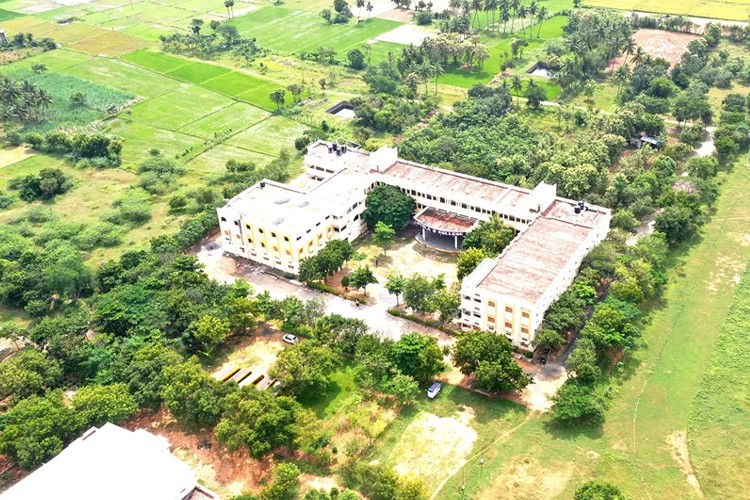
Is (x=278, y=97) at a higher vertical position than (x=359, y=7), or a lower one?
lower

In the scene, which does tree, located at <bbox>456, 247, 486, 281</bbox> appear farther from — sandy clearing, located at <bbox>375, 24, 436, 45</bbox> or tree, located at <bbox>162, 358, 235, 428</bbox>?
sandy clearing, located at <bbox>375, 24, 436, 45</bbox>

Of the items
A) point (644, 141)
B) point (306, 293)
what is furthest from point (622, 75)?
point (306, 293)

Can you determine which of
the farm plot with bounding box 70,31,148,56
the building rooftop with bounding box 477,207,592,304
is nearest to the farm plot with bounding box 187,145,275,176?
the building rooftop with bounding box 477,207,592,304

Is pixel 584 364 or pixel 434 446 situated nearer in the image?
pixel 434 446

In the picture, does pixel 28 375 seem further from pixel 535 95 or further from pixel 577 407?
pixel 535 95

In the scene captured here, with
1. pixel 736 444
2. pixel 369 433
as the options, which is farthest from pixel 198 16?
pixel 736 444
